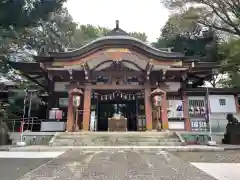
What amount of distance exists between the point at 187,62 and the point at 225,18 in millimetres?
4632

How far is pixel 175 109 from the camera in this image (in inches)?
612

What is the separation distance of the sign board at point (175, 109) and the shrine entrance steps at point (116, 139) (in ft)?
11.8

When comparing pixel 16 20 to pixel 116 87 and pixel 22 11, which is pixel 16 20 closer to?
pixel 22 11

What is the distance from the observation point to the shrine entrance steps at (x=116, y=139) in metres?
10.8

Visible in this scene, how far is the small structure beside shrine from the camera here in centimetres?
1359

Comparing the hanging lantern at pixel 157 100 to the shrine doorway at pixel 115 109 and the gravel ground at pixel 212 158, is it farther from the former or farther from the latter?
the gravel ground at pixel 212 158

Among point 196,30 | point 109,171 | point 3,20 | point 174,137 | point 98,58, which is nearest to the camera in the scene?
point 109,171

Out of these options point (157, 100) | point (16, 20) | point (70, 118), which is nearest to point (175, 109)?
point (157, 100)

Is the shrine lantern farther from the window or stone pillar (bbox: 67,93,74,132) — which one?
the window

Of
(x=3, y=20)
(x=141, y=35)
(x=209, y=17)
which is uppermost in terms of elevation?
(x=141, y=35)

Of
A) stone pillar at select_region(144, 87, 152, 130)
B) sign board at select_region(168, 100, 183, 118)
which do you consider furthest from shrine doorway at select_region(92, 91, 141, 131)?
sign board at select_region(168, 100, 183, 118)

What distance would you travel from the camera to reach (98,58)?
13.6 metres

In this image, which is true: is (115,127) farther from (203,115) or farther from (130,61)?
(203,115)

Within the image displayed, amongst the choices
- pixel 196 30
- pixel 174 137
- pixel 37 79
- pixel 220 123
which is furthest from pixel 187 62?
pixel 196 30
